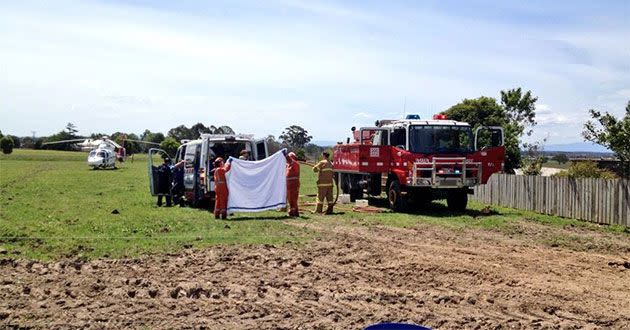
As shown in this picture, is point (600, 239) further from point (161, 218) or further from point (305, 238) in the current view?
point (161, 218)

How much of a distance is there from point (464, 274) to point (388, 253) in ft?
7.41

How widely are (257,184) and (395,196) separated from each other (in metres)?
4.77

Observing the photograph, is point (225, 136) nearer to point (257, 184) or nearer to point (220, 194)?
point (257, 184)

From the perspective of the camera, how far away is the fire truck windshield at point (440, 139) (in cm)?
2080

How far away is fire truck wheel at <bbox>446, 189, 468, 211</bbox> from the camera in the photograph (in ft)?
71.5

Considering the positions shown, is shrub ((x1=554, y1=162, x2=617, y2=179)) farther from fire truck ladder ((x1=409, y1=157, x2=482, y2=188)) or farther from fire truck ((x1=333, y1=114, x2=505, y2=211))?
fire truck ladder ((x1=409, y1=157, x2=482, y2=188))

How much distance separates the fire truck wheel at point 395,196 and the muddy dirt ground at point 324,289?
25.7 ft

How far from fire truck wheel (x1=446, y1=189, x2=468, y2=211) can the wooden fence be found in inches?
90.4

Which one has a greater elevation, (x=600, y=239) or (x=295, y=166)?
(x=295, y=166)

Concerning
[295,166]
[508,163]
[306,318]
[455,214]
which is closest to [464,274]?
[306,318]

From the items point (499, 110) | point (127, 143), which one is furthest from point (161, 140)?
point (499, 110)

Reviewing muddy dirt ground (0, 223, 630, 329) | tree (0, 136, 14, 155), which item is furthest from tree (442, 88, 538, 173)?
tree (0, 136, 14, 155)

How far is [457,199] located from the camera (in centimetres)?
2234

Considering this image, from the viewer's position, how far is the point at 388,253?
12.7 metres
